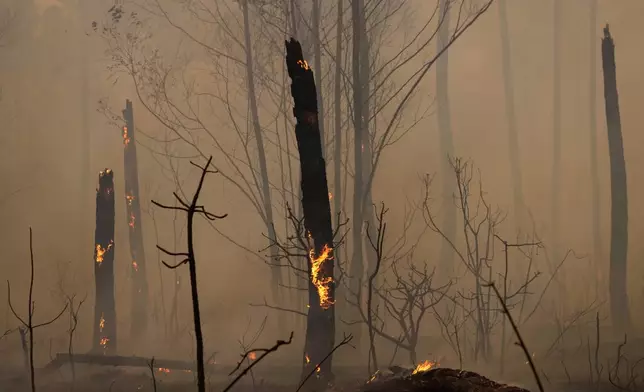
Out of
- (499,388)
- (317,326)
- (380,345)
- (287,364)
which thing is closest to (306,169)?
(317,326)

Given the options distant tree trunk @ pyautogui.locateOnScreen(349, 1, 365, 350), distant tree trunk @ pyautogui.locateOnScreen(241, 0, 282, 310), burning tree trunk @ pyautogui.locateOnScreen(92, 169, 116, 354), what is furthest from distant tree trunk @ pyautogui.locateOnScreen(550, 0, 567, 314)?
burning tree trunk @ pyautogui.locateOnScreen(92, 169, 116, 354)

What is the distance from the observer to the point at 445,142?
54.2 feet

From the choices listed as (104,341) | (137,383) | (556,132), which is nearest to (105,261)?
(104,341)

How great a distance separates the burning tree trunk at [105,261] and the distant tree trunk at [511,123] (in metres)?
12.2

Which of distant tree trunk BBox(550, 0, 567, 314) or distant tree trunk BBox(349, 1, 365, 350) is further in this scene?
distant tree trunk BBox(550, 0, 567, 314)

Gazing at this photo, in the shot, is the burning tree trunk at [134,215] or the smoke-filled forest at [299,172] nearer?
the smoke-filled forest at [299,172]

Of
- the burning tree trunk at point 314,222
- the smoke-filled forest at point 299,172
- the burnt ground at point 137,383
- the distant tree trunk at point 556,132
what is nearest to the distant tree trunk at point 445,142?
the smoke-filled forest at point 299,172

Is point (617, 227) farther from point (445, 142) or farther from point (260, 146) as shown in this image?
point (445, 142)

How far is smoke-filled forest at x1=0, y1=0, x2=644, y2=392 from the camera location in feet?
31.4

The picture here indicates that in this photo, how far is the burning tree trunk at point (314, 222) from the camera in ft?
14.8

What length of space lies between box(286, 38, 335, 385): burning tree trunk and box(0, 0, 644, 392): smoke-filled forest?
285 cm

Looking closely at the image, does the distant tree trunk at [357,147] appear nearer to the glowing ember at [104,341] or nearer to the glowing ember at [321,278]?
the glowing ember at [321,278]

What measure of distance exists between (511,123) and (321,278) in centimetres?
1428

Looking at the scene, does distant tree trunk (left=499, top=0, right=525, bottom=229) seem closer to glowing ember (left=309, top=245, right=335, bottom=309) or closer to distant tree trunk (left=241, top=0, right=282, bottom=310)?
distant tree trunk (left=241, top=0, right=282, bottom=310)
